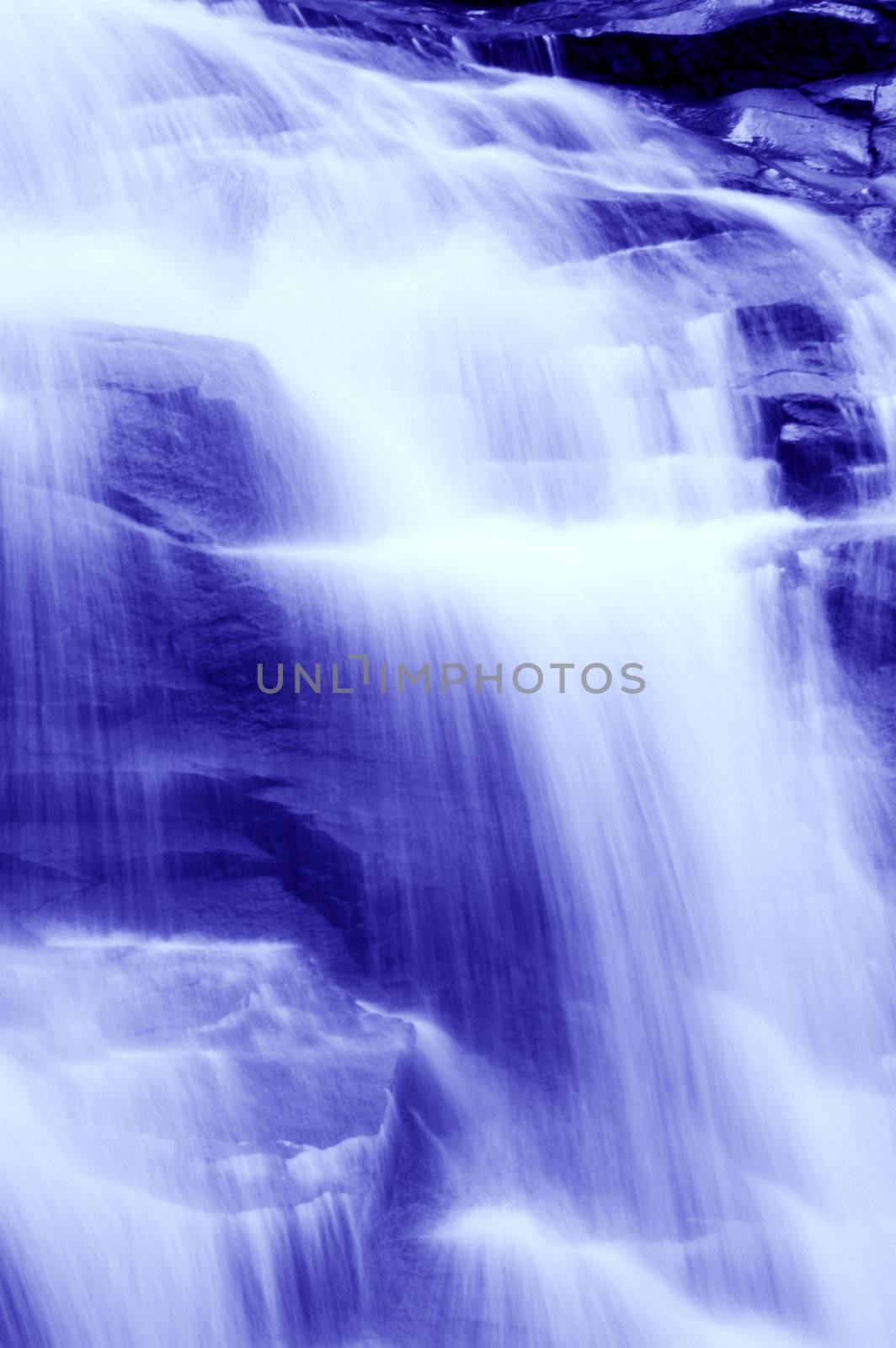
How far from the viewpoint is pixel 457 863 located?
471cm

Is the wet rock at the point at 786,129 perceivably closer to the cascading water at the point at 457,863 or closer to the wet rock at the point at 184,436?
the cascading water at the point at 457,863

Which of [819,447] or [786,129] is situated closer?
[819,447]

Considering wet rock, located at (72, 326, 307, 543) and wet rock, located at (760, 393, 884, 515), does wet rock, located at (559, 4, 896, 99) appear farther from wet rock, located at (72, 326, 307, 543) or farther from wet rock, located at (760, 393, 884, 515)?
wet rock, located at (72, 326, 307, 543)

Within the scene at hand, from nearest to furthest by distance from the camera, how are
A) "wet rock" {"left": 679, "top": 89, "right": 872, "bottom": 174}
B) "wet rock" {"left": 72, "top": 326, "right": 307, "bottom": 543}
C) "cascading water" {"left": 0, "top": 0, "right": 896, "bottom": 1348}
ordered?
"cascading water" {"left": 0, "top": 0, "right": 896, "bottom": 1348}
"wet rock" {"left": 72, "top": 326, "right": 307, "bottom": 543}
"wet rock" {"left": 679, "top": 89, "right": 872, "bottom": 174}

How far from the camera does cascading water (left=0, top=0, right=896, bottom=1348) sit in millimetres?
4027

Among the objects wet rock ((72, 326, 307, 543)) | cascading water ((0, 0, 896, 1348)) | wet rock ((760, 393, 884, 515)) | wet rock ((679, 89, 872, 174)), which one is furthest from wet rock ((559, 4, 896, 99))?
wet rock ((72, 326, 307, 543))

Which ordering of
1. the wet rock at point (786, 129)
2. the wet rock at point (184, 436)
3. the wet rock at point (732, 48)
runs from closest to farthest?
the wet rock at point (184, 436), the wet rock at point (786, 129), the wet rock at point (732, 48)

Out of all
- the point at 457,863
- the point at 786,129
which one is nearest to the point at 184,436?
the point at 457,863

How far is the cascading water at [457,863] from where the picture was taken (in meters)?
4.03

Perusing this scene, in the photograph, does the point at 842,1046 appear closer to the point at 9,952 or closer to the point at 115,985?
the point at 115,985

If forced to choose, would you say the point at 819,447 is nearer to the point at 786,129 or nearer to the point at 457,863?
the point at 457,863

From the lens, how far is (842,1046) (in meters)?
5.00

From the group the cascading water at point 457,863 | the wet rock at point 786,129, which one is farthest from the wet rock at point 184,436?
the wet rock at point 786,129

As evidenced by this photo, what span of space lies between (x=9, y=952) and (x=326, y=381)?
3.09m
